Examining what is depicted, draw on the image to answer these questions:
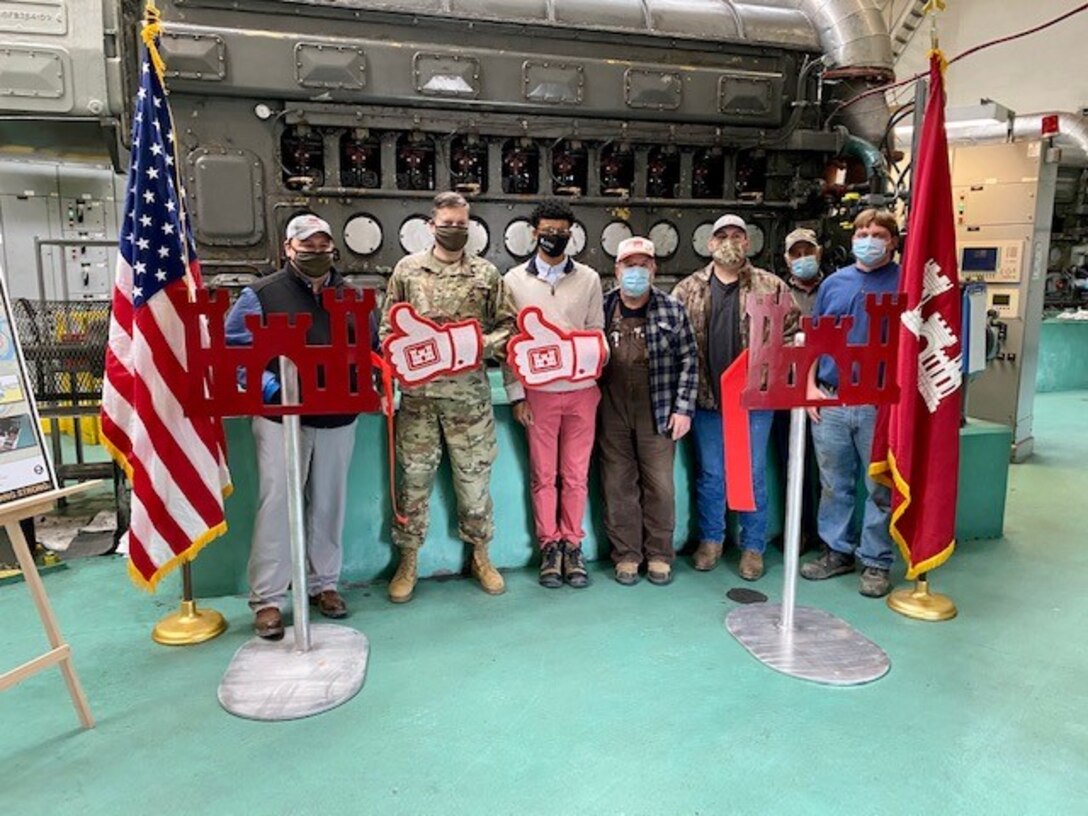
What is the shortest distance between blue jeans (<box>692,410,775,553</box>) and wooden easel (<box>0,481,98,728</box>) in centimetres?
248

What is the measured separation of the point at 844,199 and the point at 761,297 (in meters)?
3.48

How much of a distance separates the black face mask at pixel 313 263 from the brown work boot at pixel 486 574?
4.44 feet

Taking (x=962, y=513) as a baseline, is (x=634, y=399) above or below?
above

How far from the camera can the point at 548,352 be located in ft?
9.74

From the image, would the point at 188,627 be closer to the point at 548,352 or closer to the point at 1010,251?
the point at 548,352

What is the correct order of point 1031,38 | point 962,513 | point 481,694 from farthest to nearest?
point 1031,38
point 962,513
point 481,694

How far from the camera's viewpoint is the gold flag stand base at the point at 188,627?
9.27ft

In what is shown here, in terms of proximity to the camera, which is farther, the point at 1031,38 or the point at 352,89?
the point at 1031,38

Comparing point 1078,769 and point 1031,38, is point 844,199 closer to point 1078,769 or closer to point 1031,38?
point 1078,769

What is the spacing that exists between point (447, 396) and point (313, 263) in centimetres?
73

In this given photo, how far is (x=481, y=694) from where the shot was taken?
2.48 metres

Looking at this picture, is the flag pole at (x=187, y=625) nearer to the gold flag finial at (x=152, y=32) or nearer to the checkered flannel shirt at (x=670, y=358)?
the gold flag finial at (x=152, y=32)

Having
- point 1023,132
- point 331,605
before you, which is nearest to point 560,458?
point 331,605

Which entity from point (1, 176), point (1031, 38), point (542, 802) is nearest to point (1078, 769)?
point (542, 802)
